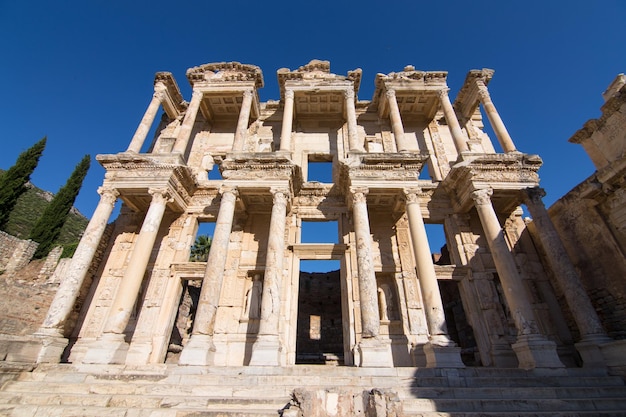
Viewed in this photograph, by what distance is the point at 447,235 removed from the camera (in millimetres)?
13055

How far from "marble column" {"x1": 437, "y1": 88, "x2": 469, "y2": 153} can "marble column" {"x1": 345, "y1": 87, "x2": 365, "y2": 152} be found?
410cm

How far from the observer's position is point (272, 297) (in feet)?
31.8

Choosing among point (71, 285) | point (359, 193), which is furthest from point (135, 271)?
point (359, 193)

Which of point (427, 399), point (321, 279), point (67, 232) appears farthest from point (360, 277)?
point (67, 232)

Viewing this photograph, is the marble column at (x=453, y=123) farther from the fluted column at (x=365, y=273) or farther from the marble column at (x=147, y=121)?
the marble column at (x=147, y=121)

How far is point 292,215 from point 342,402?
9.03 metres

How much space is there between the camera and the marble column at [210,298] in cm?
871

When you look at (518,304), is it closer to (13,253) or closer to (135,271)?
(135,271)

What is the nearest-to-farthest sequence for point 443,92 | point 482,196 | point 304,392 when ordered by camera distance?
1. point 304,392
2. point 482,196
3. point 443,92

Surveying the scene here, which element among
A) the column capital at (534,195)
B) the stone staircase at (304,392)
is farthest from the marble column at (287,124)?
the column capital at (534,195)

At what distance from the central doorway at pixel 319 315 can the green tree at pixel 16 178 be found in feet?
76.0

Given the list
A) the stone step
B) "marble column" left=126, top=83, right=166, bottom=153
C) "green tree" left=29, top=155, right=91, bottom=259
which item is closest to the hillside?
"green tree" left=29, top=155, right=91, bottom=259

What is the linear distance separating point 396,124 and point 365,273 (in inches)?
296

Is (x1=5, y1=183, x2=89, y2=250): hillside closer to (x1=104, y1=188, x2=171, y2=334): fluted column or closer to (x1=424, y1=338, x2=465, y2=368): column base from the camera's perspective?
(x1=104, y1=188, x2=171, y2=334): fluted column
